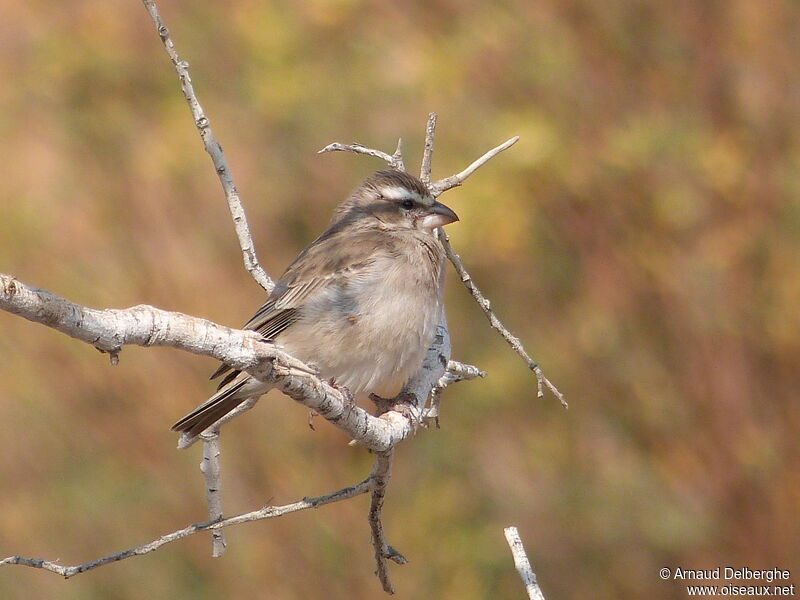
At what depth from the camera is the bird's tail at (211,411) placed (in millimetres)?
4566

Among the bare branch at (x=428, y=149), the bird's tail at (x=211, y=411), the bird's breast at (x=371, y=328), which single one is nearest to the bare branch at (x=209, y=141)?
the bird's breast at (x=371, y=328)

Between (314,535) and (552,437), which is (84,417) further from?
(552,437)

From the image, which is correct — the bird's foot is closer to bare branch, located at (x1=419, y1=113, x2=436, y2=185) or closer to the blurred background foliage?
bare branch, located at (x1=419, y1=113, x2=436, y2=185)

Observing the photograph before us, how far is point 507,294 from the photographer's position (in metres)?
8.41

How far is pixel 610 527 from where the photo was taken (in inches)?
318

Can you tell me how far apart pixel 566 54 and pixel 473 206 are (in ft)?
4.49

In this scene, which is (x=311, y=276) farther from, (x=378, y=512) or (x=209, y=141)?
(x=378, y=512)

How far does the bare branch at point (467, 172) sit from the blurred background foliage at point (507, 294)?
2.91 metres

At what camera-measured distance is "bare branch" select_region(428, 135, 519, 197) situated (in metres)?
4.44

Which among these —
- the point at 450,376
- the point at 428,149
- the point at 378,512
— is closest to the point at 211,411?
the point at 378,512

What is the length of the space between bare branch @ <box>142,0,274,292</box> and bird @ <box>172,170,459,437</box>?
33cm

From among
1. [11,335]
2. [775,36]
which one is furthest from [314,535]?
[775,36]

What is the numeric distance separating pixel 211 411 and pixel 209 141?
1.22 metres

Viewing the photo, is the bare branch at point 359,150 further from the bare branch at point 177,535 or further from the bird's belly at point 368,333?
the bare branch at point 177,535
